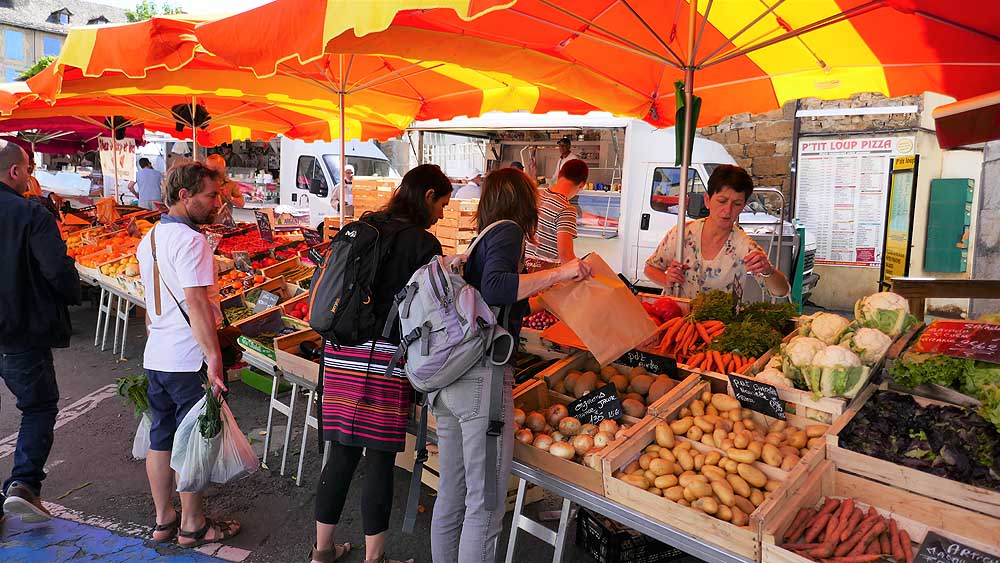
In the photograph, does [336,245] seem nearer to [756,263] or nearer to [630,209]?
[756,263]

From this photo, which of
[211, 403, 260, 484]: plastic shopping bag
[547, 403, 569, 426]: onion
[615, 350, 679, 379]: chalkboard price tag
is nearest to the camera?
[547, 403, 569, 426]: onion

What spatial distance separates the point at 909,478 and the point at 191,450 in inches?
122

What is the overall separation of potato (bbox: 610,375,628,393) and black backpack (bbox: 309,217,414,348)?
1244mm

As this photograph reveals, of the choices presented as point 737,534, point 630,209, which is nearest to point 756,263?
point 737,534

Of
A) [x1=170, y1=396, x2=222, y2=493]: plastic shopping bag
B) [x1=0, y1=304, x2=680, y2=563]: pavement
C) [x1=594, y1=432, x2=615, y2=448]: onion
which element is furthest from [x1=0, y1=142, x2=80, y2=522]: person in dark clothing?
[x1=594, y1=432, x2=615, y2=448]: onion

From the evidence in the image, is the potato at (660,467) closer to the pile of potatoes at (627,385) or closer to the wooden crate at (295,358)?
the pile of potatoes at (627,385)

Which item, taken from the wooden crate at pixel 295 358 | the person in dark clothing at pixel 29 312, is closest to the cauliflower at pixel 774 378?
the wooden crate at pixel 295 358

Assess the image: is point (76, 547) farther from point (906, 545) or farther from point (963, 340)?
point (963, 340)

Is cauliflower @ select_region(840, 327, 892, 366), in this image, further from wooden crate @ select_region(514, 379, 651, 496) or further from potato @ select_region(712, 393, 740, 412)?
wooden crate @ select_region(514, 379, 651, 496)

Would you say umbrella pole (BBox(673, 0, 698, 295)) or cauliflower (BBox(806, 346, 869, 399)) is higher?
umbrella pole (BBox(673, 0, 698, 295))

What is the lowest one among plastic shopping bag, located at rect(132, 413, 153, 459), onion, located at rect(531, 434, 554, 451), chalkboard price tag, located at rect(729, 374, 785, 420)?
plastic shopping bag, located at rect(132, 413, 153, 459)

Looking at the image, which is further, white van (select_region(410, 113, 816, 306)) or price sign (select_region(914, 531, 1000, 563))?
white van (select_region(410, 113, 816, 306))

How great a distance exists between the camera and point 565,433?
2822 millimetres

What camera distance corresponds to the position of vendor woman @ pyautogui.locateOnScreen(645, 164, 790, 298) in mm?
3877
